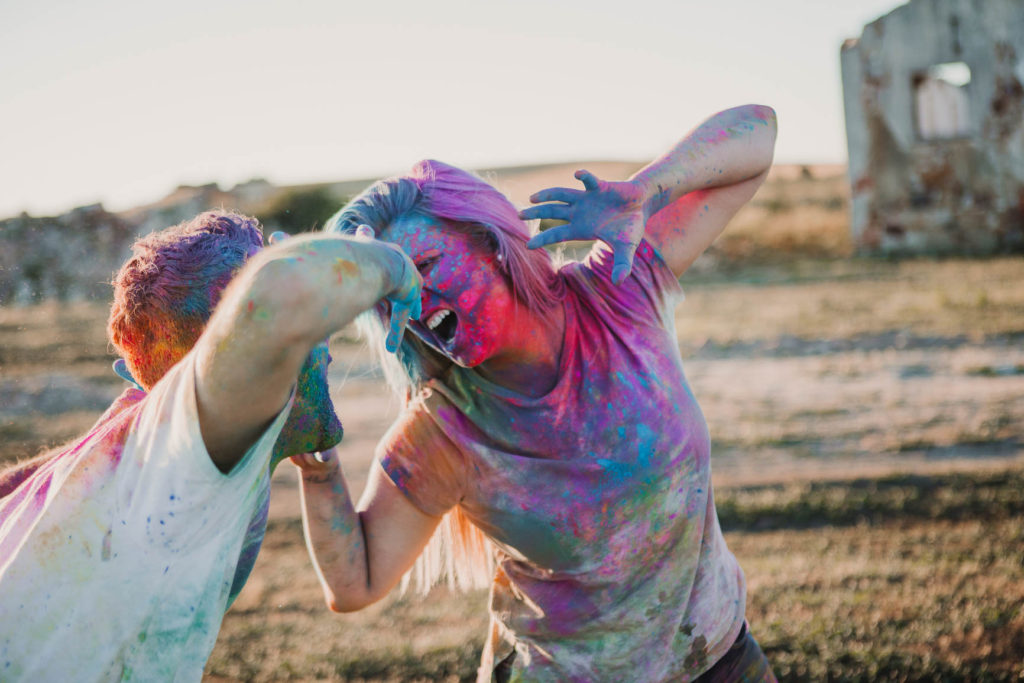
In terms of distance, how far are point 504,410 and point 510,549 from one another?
281 millimetres

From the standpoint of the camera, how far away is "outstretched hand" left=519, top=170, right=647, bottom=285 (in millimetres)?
1747

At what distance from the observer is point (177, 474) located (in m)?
1.06

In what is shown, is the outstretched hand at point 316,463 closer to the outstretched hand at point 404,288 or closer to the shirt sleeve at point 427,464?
the shirt sleeve at point 427,464

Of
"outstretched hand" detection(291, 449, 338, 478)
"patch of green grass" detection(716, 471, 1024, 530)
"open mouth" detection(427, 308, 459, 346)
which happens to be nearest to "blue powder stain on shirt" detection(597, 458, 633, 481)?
"open mouth" detection(427, 308, 459, 346)

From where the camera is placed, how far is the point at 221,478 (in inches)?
42.6

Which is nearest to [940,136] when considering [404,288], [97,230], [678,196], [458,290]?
[97,230]

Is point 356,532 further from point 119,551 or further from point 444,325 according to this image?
point 119,551

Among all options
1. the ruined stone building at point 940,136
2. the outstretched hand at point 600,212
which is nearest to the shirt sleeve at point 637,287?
the outstretched hand at point 600,212

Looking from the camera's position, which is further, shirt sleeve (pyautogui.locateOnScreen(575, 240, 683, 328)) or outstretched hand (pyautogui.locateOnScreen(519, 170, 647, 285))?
shirt sleeve (pyautogui.locateOnScreen(575, 240, 683, 328))

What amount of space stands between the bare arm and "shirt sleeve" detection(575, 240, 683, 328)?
573 millimetres

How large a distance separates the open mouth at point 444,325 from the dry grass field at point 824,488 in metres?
0.38

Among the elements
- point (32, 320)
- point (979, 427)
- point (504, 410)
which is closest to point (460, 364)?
point (504, 410)

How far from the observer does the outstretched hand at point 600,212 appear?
68.8 inches

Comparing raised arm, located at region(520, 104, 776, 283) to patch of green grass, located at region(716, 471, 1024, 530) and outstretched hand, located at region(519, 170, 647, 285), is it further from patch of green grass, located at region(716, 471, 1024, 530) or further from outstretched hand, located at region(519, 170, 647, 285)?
patch of green grass, located at region(716, 471, 1024, 530)
